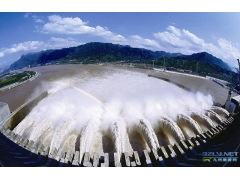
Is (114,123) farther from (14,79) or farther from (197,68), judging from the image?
(197,68)

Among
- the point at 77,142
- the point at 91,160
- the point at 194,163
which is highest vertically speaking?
the point at 194,163

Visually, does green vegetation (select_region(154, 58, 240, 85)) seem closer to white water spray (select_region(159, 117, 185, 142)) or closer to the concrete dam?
the concrete dam

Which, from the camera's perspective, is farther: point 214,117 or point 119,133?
point 214,117

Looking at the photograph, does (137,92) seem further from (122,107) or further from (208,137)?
(208,137)

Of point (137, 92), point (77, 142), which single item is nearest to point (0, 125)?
point (77, 142)

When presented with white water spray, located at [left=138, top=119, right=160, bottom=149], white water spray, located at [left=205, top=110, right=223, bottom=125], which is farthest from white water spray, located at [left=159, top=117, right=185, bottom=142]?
white water spray, located at [left=205, top=110, right=223, bottom=125]

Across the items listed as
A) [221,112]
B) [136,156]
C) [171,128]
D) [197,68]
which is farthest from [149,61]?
[136,156]

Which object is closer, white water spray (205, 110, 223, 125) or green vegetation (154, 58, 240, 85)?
white water spray (205, 110, 223, 125)

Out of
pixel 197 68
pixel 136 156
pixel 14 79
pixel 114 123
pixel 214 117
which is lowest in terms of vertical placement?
pixel 114 123

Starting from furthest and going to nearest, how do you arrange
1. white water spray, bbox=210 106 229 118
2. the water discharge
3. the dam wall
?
white water spray, bbox=210 106 229 118
the water discharge
the dam wall
